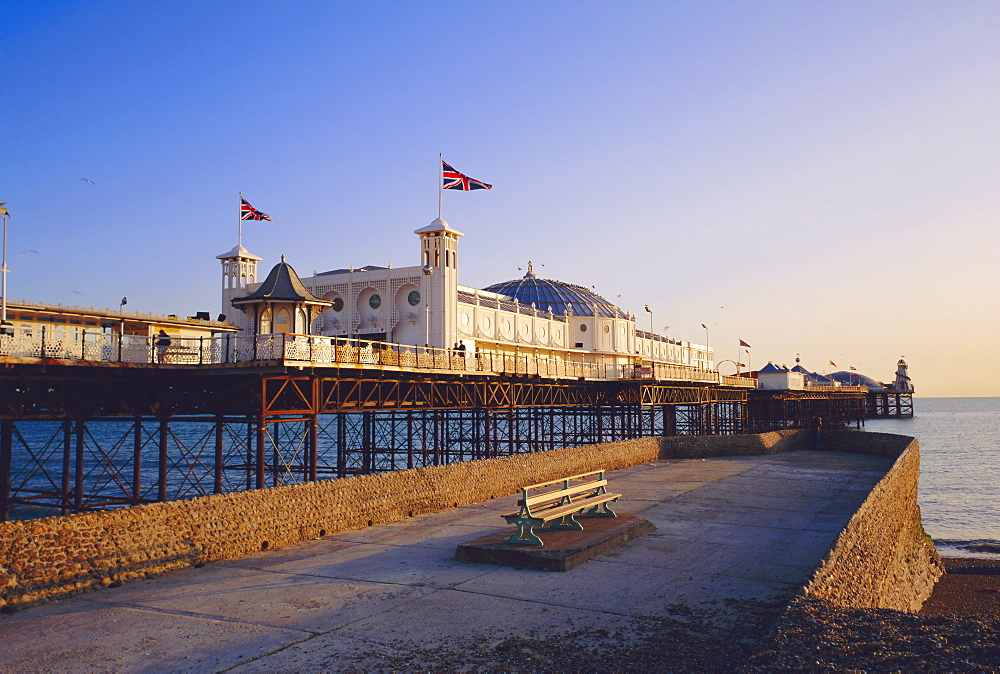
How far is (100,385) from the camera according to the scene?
83.3ft

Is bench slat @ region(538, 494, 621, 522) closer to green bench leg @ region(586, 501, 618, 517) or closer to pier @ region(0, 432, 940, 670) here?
green bench leg @ region(586, 501, 618, 517)

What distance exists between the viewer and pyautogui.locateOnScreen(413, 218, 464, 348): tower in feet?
145

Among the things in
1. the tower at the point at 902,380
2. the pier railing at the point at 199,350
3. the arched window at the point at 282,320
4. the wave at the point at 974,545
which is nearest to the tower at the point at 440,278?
the pier railing at the point at 199,350

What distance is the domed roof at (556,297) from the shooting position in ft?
238

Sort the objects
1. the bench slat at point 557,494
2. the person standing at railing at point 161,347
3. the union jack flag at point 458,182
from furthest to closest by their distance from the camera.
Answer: the union jack flag at point 458,182
the person standing at railing at point 161,347
the bench slat at point 557,494

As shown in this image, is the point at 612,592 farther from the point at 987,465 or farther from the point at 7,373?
the point at 987,465

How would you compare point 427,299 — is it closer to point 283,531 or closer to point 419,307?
point 419,307

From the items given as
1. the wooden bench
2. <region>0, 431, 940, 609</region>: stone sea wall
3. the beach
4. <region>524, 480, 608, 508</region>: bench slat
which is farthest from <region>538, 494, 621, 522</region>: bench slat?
the beach

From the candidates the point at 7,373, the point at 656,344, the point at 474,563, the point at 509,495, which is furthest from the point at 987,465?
the point at 7,373

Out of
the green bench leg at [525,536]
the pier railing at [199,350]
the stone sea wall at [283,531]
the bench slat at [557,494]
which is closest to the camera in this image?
the stone sea wall at [283,531]

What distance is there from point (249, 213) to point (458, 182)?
1078 centimetres

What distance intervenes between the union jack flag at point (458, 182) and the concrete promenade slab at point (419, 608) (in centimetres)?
2493

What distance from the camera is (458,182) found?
131ft

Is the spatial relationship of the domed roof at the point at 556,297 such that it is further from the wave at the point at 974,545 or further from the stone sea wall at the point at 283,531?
the stone sea wall at the point at 283,531
